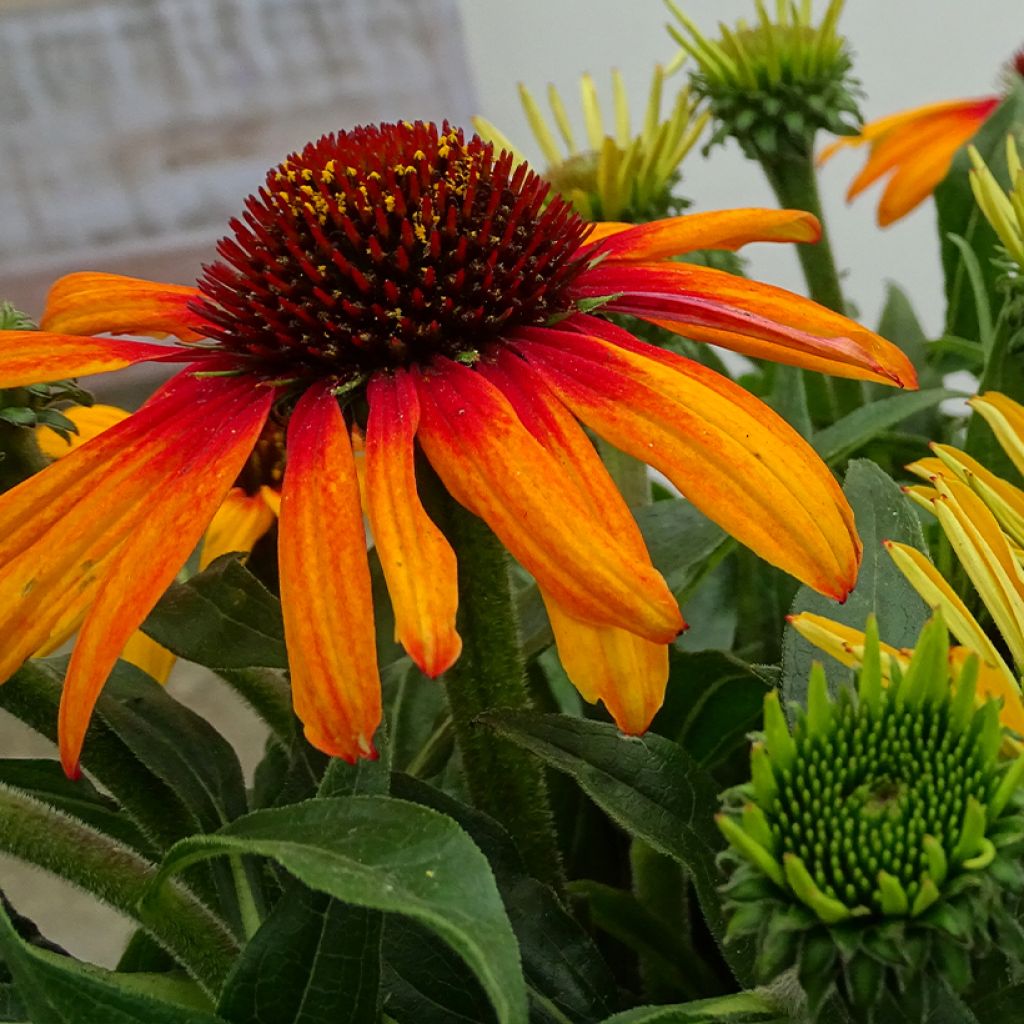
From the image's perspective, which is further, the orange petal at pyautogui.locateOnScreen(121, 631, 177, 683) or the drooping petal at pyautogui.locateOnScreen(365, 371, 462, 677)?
the orange petal at pyautogui.locateOnScreen(121, 631, 177, 683)

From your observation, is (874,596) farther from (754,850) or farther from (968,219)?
(968,219)

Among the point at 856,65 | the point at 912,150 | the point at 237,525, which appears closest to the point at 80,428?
the point at 237,525

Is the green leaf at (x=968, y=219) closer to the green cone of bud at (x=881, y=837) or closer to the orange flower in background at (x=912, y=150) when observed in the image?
the orange flower in background at (x=912, y=150)

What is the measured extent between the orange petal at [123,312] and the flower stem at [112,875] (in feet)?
0.37

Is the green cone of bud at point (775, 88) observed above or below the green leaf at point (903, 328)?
above

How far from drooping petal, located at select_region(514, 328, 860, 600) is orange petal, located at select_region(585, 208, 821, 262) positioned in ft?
0.21

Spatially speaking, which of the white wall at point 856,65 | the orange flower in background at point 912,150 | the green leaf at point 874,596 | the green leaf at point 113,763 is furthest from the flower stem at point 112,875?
the white wall at point 856,65

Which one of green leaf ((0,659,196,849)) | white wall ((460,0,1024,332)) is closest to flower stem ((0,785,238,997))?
green leaf ((0,659,196,849))

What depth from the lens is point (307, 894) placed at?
0.69 feet

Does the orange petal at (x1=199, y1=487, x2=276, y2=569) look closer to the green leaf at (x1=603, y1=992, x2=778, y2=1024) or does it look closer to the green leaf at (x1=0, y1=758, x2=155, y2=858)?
the green leaf at (x1=0, y1=758, x2=155, y2=858)

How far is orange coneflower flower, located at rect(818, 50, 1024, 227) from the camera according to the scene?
53cm

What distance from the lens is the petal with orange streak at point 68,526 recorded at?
0.72 ft

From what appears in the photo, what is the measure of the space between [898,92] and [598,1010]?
1.15m

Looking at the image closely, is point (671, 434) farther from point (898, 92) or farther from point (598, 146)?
point (898, 92)
